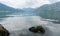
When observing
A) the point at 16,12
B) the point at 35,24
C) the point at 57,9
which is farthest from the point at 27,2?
the point at 57,9

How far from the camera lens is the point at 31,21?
771 cm

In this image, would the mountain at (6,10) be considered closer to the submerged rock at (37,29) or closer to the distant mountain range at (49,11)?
the distant mountain range at (49,11)

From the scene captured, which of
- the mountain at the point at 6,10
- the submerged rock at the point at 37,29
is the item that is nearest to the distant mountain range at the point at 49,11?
the submerged rock at the point at 37,29

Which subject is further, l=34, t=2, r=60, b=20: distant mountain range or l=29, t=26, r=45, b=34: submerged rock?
l=34, t=2, r=60, b=20: distant mountain range

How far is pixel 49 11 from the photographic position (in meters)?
8.04

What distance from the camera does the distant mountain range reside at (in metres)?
7.88

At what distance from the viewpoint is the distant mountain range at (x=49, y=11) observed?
7.88m

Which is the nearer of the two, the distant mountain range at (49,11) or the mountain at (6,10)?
the mountain at (6,10)

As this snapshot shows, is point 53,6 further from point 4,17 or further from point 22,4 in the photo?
point 4,17

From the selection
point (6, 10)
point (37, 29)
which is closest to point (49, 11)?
point (37, 29)

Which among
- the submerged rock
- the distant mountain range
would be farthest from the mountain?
the submerged rock

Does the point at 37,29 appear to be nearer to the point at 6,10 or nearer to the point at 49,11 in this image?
the point at 49,11

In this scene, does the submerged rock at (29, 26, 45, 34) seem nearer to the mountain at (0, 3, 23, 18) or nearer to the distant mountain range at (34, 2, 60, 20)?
the distant mountain range at (34, 2, 60, 20)

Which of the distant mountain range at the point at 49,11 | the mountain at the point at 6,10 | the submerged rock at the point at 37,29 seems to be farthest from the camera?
the distant mountain range at the point at 49,11
